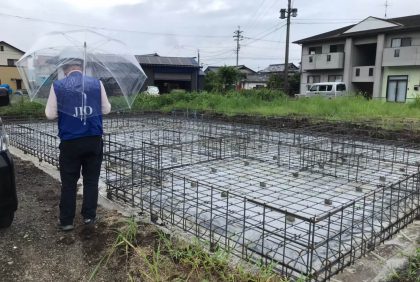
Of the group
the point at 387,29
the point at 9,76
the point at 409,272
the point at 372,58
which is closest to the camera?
the point at 409,272

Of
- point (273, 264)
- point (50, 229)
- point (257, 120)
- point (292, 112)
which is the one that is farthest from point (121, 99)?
point (292, 112)

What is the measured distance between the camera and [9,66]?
28156 millimetres

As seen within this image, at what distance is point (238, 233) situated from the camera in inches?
128

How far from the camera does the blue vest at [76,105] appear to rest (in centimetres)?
302

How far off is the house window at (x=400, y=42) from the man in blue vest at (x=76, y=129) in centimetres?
2082

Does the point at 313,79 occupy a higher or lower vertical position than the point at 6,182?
higher

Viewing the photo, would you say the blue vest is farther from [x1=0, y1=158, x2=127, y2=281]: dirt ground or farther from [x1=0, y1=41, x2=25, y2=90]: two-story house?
[x1=0, y1=41, x2=25, y2=90]: two-story house

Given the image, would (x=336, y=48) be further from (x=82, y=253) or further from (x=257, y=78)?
(x=82, y=253)

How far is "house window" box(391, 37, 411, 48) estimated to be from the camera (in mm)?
19941

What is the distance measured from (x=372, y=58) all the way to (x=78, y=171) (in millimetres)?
23833

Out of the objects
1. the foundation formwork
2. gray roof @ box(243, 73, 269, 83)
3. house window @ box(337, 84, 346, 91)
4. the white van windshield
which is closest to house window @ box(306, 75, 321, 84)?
the white van windshield

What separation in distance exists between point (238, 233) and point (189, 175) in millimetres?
2010

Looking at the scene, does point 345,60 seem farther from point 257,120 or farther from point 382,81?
point 257,120

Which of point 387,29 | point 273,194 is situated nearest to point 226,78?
point 387,29
